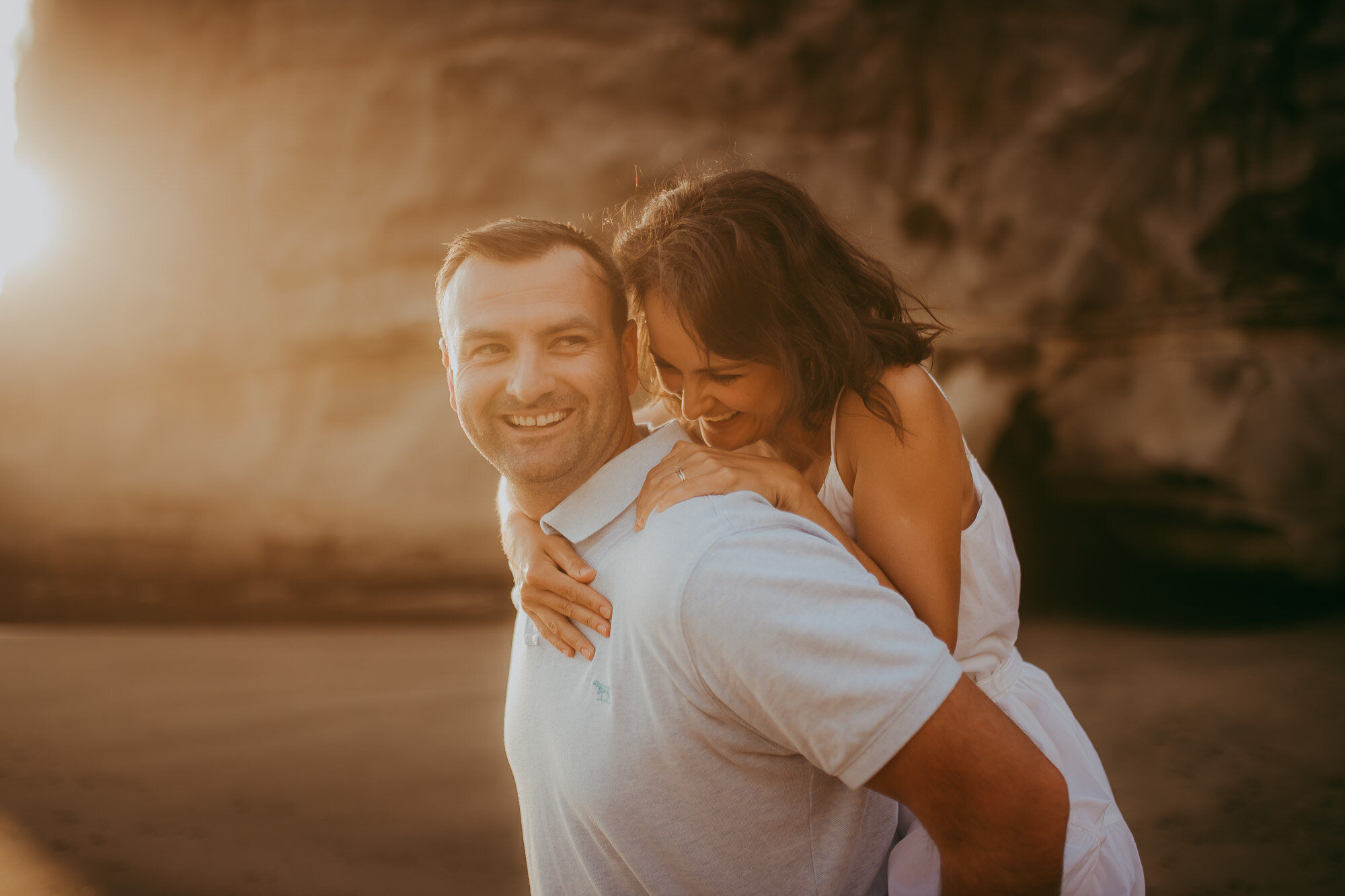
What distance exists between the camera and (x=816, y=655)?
3.40 ft

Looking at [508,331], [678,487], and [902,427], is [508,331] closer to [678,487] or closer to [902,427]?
[678,487]

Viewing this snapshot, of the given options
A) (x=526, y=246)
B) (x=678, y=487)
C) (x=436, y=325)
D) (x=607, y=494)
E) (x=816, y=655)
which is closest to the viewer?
(x=816, y=655)

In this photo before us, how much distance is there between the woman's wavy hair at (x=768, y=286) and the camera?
1819 mm

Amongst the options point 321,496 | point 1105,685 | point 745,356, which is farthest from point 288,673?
point 1105,685

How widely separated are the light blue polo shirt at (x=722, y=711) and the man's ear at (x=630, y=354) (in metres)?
0.39

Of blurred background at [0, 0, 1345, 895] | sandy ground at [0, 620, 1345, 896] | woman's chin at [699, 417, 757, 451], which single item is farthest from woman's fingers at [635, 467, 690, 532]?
blurred background at [0, 0, 1345, 895]

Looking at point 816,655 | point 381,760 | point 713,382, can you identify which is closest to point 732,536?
point 816,655

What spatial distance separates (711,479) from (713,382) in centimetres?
65

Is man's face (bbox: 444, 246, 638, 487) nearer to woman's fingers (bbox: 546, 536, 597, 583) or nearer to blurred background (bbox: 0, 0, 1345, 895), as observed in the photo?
woman's fingers (bbox: 546, 536, 597, 583)

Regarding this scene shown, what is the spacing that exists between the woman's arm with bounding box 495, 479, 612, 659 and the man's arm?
1.46 feet

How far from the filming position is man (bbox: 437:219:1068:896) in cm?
104

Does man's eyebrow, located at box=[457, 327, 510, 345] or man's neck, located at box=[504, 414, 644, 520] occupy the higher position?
man's eyebrow, located at box=[457, 327, 510, 345]

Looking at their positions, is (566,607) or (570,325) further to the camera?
(570,325)

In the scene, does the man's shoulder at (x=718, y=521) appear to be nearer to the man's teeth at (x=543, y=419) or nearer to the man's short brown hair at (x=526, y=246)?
the man's teeth at (x=543, y=419)
